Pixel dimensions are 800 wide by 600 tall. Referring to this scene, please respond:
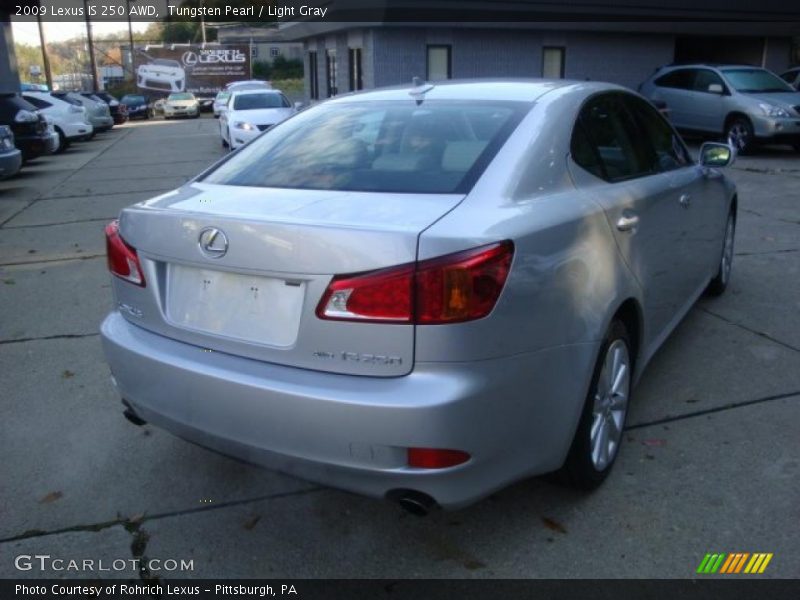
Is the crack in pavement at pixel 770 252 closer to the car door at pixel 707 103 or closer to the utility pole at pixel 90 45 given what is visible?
the car door at pixel 707 103

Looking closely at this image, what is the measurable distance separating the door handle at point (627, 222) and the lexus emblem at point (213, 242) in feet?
5.30

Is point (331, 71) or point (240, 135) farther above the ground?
point (331, 71)

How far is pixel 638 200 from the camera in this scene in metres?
3.39

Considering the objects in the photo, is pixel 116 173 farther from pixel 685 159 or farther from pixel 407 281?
pixel 407 281

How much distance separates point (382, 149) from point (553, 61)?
64.2ft

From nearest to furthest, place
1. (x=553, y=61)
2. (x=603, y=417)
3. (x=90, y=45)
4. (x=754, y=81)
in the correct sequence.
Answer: (x=603, y=417) → (x=754, y=81) → (x=553, y=61) → (x=90, y=45)

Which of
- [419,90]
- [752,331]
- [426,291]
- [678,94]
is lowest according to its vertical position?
[752,331]

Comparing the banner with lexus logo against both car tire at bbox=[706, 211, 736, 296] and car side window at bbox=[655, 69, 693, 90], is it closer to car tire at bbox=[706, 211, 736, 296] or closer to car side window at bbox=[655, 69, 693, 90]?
car side window at bbox=[655, 69, 693, 90]

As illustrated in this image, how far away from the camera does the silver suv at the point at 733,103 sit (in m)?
14.3

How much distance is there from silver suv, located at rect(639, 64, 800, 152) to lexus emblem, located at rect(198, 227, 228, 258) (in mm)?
13324

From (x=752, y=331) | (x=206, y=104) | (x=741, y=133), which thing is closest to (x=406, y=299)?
(x=752, y=331)

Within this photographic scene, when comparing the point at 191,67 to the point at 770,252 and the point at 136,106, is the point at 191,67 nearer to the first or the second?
the point at 136,106

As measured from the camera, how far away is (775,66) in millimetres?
23156
